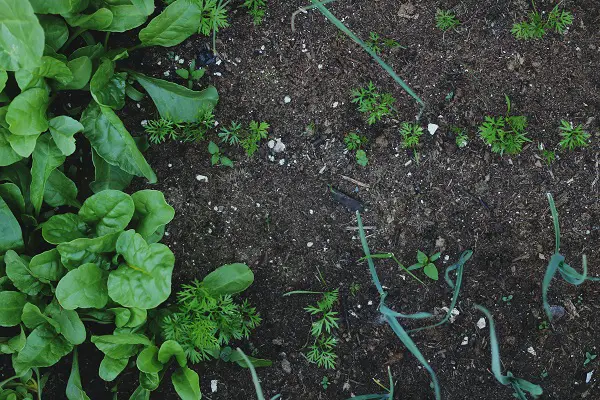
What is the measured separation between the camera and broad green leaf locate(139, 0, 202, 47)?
2.21 m

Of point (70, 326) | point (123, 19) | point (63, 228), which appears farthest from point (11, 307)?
point (123, 19)

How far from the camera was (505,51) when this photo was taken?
7.91ft

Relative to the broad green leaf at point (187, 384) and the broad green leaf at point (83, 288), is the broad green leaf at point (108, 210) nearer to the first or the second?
the broad green leaf at point (83, 288)

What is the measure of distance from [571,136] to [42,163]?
6.31 feet

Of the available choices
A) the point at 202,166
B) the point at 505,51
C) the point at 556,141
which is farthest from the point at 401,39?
the point at 202,166

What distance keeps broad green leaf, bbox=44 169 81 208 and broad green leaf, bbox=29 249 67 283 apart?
0.20 metres

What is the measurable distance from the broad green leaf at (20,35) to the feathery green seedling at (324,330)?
120cm

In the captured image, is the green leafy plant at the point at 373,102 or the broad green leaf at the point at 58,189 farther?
the green leafy plant at the point at 373,102

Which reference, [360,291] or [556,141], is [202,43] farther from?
[556,141]

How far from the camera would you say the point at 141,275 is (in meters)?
2.08

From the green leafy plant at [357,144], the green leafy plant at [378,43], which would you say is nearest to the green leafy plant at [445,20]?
the green leafy plant at [378,43]

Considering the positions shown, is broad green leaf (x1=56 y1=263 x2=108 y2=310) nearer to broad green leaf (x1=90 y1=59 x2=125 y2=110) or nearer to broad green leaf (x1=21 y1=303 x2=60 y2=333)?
broad green leaf (x1=21 y1=303 x2=60 y2=333)

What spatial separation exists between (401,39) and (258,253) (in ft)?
3.21

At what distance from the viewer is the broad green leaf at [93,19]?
7.05 ft
